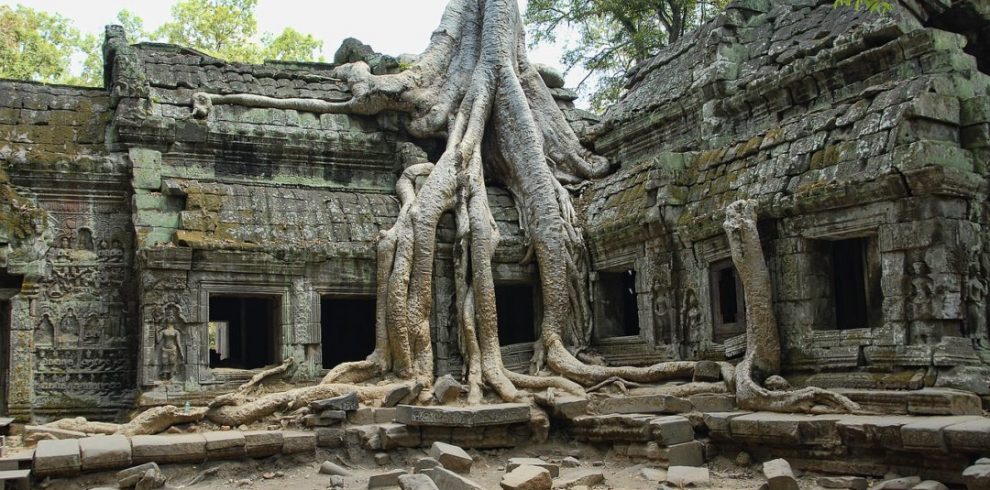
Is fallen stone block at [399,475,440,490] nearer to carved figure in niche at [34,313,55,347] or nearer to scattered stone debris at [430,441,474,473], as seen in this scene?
scattered stone debris at [430,441,474,473]

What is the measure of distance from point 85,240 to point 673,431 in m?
6.84

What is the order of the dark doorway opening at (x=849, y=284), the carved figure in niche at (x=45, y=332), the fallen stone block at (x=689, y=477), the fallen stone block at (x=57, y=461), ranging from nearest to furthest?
the fallen stone block at (x=689, y=477)
the fallen stone block at (x=57, y=461)
the dark doorway opening at (x=849, y=284)
the carved figure in niche at (x=45, y=332)

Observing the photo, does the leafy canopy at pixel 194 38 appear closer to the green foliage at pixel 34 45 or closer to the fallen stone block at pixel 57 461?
the green foliage at pixel 34 45

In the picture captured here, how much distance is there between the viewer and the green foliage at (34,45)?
2202 centimetres

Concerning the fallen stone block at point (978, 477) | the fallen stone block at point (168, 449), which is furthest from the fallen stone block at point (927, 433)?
the fallen stone block at point (168, 449)

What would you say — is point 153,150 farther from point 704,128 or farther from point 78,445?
point 704,128

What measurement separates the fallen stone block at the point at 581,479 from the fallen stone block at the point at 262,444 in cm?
256

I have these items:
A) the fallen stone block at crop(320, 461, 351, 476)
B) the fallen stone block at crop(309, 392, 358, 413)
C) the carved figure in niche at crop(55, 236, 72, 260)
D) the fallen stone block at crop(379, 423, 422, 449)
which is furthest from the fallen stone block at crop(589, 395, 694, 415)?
the carved figure in niche at crop(55, 236, 72, 260)

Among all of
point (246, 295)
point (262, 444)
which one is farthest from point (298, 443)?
point (246, 295)

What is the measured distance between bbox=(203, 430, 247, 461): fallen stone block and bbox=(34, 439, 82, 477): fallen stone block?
1074 mm

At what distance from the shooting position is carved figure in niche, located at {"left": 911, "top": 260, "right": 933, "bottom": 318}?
8.14 m

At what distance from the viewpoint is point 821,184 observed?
8.82 meters

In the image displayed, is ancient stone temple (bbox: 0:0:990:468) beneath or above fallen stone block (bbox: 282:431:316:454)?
above

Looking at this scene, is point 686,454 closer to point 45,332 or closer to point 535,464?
point 535,464
